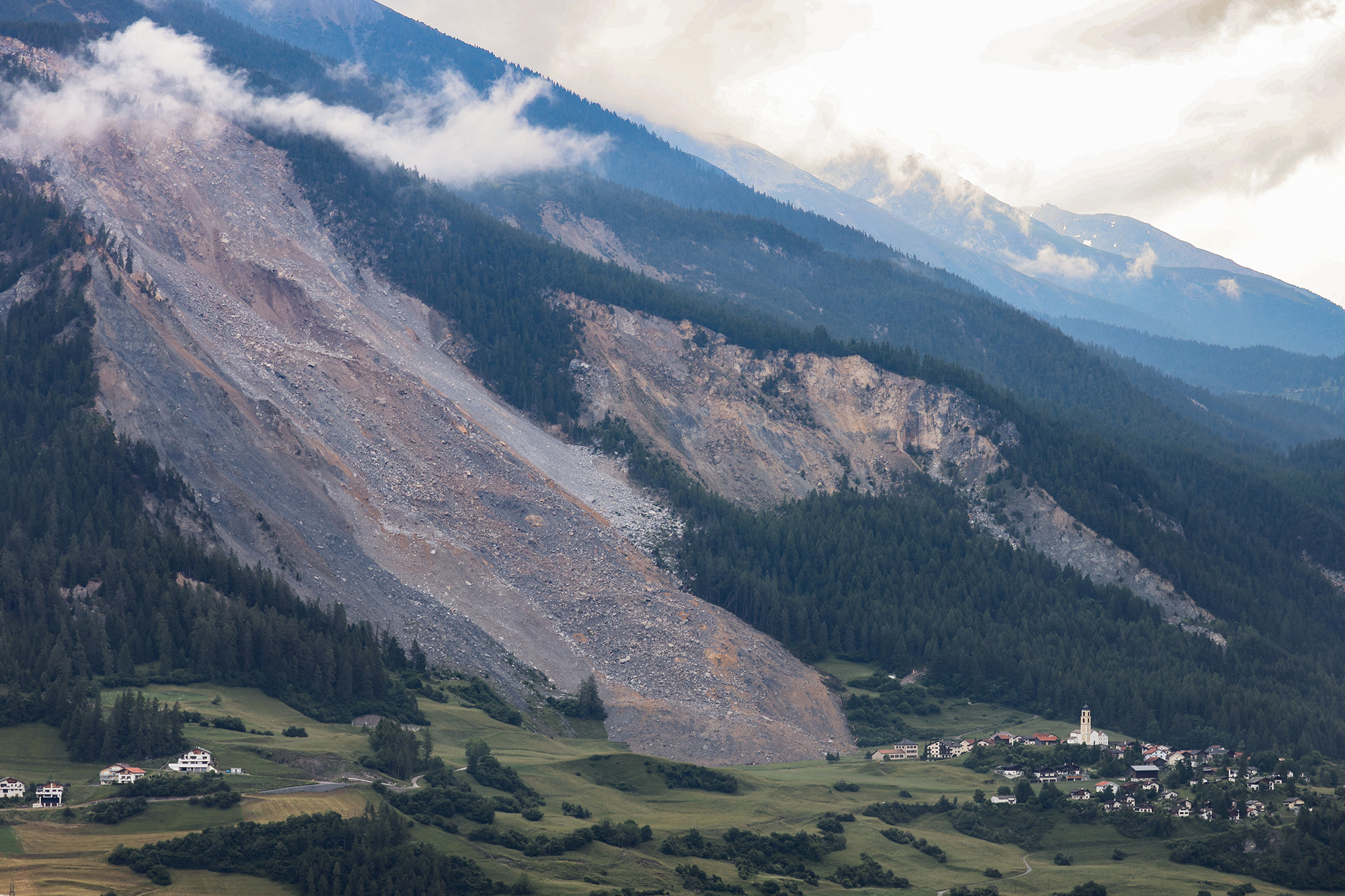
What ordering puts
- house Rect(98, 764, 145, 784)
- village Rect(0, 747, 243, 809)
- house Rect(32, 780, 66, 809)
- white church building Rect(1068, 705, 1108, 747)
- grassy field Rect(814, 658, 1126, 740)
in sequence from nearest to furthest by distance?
house Rect(32, 780, 66, 809)
village Rect(0, 747, 243, 809)
house Rect(98, 764, 145, 784)
white church building Rect(1068, 705, 1108, 747)
grassy field Rect(814, 658, 1126, 740)

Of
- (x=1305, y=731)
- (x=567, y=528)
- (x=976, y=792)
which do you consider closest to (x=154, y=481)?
(x=567, y=528)

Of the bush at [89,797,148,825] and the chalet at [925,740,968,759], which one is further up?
the bush at [89,797,148,825]

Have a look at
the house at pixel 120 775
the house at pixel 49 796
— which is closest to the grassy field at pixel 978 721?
the house at pixel 120 775

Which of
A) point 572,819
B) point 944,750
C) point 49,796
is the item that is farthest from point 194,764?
point 944,750

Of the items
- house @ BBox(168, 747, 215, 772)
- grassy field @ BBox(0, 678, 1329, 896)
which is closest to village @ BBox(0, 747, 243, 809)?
house @ BBox(168, 747, 215, 772)

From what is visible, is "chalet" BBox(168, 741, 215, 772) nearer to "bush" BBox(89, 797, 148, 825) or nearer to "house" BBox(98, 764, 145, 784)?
"house" BBox(98, 764, 145, 784)

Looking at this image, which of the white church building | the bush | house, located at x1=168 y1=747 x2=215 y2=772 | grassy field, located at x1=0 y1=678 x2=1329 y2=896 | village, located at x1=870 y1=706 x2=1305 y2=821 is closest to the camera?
grassy field, located at x1=0 y1=678 x2=1329 y2=896

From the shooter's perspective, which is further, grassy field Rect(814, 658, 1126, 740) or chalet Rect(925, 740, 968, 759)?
grassy field Rect(814, 658, 1126, 740)

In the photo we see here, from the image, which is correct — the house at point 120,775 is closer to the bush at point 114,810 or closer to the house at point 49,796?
the bush at point 114,810
